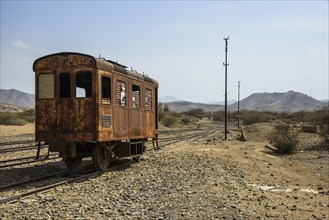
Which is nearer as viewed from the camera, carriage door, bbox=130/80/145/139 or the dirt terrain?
the dirt terrain

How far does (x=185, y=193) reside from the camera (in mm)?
10617

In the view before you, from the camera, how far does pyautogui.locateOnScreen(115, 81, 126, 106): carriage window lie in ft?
48.2

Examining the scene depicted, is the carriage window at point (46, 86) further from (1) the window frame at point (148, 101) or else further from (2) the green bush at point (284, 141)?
(2) the green bush at point (284, 141)

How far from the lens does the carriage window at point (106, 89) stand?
13953mm

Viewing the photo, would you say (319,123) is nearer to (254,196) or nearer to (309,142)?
(309,142)

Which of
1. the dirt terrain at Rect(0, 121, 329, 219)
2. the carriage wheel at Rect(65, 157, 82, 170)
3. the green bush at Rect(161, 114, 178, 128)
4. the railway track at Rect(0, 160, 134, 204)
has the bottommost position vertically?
the dirt terrain at Rect(0, 121, 329, 219)

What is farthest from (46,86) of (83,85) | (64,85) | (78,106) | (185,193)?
(185,193)

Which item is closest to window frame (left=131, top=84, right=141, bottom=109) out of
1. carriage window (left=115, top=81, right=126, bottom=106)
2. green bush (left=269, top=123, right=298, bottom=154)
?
carriage window (left=115, top=81, right=126, bottom=106)

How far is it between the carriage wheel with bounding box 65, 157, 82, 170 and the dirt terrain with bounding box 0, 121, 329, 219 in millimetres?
1007

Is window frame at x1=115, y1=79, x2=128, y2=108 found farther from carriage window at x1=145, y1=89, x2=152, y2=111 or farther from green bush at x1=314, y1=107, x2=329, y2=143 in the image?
green bush at x1=314, y1=107, x2=329, y2=143

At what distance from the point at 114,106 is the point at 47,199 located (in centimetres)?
546

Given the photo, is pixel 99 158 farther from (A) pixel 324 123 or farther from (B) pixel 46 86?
(A) pixel 324 123

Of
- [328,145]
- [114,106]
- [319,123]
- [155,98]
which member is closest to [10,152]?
[155,98]

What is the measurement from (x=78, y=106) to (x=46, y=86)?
140cm
